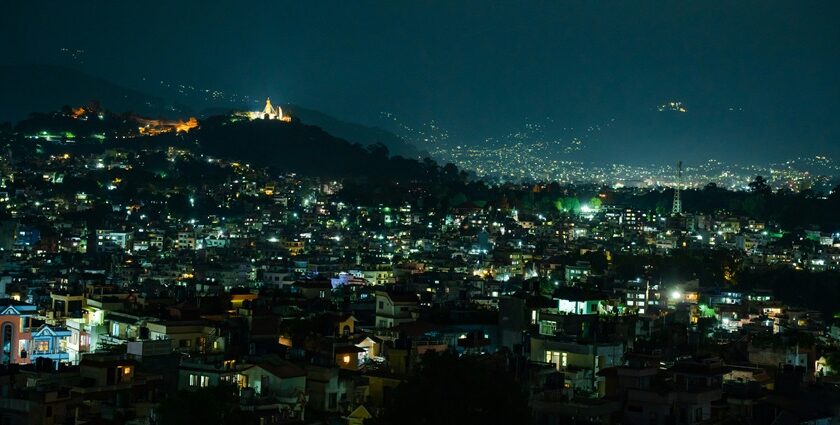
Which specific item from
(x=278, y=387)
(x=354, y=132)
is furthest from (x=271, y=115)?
(x=278, y=387)

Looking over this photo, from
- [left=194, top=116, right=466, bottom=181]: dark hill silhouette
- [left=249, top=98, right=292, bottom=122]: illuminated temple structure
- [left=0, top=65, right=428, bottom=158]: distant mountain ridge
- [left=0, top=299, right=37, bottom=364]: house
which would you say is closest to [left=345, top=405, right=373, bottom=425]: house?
[left=0, top=299, right=37, bottom=364]: house

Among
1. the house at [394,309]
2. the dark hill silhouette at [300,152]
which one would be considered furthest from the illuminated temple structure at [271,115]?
the house at [394,309]

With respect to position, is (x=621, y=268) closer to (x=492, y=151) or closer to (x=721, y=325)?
(x=721, y=325)

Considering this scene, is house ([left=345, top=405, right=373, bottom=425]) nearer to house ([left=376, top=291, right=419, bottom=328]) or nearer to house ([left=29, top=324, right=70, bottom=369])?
house ([left=29, top=324, right=70, bottom=369])

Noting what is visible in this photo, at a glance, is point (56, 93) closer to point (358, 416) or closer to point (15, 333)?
point (15, 333)

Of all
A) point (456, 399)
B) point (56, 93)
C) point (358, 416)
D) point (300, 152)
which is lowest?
point (358, 416)

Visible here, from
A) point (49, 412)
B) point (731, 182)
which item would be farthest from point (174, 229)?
point (731, 182)

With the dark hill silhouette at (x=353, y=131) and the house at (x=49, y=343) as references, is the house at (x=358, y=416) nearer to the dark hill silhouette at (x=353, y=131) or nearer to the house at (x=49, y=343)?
the house at (x=49, y=343)

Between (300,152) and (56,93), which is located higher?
(56,93)
